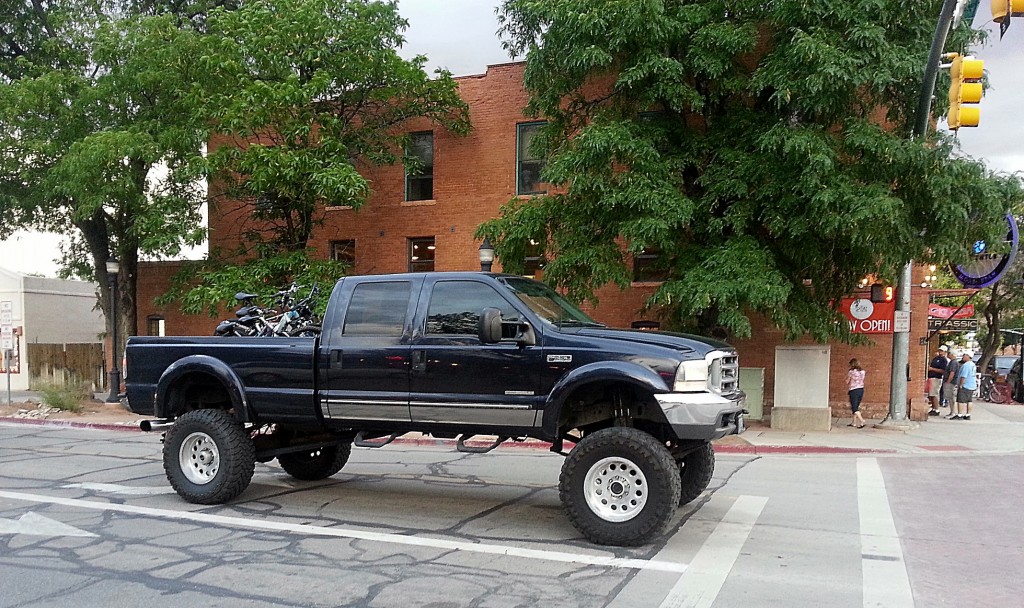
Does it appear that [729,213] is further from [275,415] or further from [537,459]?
[275,415]

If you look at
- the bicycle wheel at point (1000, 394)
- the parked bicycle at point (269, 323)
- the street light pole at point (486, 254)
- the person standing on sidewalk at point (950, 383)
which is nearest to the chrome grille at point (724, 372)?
the parked bicycle at point (269, 323)

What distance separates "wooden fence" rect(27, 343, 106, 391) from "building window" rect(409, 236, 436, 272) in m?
12.0

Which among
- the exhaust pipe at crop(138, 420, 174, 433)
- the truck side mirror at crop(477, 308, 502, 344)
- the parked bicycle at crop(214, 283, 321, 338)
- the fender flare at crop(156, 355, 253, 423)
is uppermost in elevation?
the truck side mirror at crop(477, 308, 502, 344)

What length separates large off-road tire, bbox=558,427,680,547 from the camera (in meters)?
6.33

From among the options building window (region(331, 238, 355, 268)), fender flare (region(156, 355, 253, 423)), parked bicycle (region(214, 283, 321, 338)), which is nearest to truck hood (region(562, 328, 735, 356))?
parked bicycle (region(214, 283, 321, 338))

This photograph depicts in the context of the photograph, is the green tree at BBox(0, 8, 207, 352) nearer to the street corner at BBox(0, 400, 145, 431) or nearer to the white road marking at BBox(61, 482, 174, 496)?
the street corner at BBox(0, 400, 145, 431)

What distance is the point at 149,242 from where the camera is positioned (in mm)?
17922

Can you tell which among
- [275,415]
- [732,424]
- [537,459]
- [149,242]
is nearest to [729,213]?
[537,459]

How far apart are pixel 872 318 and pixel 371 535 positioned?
14.8m

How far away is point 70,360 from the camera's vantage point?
26.4 metres

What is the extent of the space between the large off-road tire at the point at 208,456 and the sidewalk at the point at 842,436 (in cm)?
600

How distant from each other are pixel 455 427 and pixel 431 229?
14821 mm

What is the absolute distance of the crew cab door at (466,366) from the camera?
6.79 metres

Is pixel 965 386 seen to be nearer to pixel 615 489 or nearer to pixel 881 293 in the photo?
pixel 881 293
